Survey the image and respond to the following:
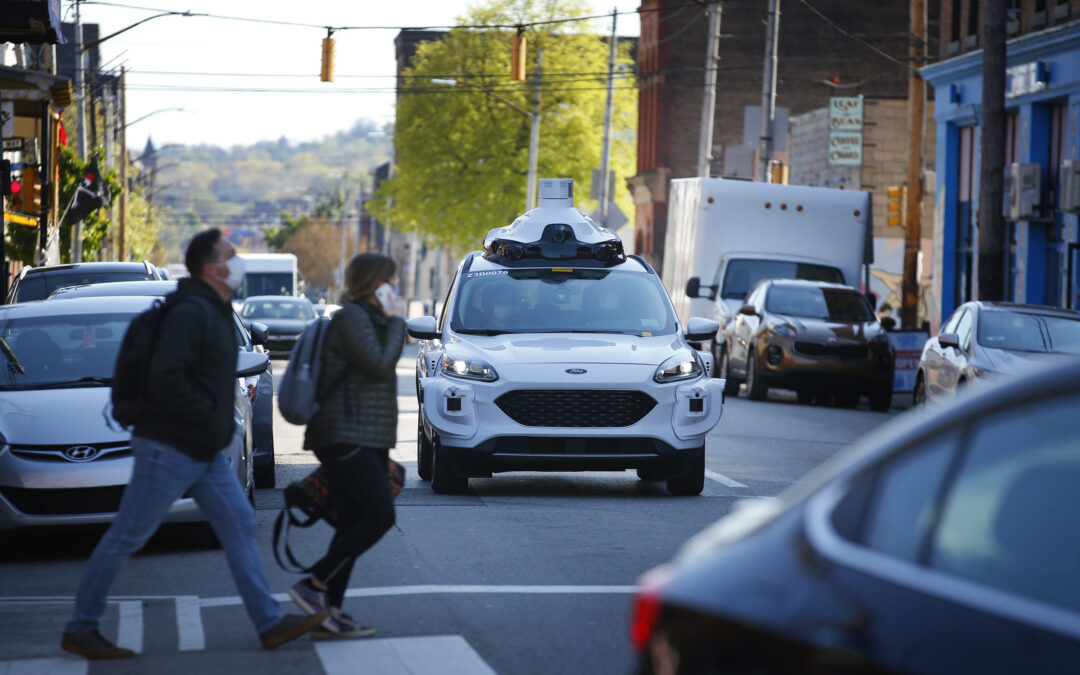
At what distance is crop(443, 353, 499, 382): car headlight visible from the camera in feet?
38.3

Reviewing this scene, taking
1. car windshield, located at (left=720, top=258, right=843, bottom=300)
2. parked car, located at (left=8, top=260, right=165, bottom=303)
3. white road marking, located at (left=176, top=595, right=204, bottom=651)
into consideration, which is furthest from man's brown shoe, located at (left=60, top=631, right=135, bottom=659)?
car windshield, located at (left=720, top=258, right=843, bottom=300)

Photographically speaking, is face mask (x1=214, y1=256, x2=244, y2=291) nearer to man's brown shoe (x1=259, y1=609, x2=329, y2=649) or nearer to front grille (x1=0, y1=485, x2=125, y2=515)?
man's brown shoe (x1=259, y1=609, x2=329, y2=649)

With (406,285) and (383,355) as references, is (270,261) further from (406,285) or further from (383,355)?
(406,285)

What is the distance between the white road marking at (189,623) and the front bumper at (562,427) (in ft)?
11.8

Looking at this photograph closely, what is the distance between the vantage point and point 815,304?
23922mm

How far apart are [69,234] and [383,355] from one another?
109 feet

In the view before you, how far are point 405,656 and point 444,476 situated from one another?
17.3 feet

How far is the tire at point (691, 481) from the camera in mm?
11977

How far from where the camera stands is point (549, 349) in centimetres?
1192

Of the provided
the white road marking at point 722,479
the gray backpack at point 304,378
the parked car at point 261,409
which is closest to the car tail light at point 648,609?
the gray backpack at point 304,378

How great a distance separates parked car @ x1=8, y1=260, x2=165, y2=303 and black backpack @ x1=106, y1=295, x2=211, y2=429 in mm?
12820

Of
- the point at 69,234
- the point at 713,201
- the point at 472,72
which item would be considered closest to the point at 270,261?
the point at 472,72

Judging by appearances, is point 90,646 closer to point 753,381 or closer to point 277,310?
point 753,381

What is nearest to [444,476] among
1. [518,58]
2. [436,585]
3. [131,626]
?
[436,585]
